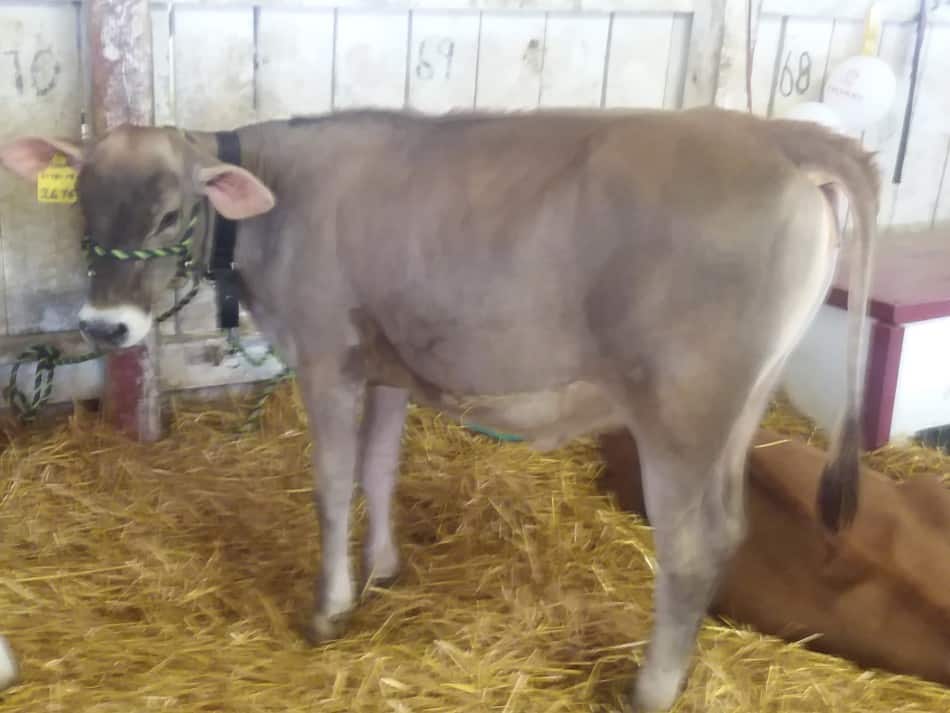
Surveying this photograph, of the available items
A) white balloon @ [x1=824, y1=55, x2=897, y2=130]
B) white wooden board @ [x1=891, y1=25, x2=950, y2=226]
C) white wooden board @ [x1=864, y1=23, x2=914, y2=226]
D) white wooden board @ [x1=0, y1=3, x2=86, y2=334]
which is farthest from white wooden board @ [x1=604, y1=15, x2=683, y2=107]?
white wooden board @ [x1=0, y1=3, x2=86, y2=334]

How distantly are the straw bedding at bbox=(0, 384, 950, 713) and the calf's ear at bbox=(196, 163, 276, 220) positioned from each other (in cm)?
75

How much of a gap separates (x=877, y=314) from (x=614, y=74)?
3.30 feet

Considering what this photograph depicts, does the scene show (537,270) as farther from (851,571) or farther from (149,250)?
(851,571)

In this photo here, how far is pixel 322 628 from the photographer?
1808 mm

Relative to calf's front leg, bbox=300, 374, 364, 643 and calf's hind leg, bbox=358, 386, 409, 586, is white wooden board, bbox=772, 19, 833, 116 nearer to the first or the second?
calf's hind leg, bbox=358, 386, 409, 586

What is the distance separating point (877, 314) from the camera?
2.38 metres

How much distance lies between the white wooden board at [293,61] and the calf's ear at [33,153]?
2.61 ft

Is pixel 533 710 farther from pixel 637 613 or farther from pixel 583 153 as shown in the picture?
pixel 583 153

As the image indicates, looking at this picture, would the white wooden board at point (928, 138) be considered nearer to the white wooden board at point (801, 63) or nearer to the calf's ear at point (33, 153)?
the white wooden board at point (801, 63)

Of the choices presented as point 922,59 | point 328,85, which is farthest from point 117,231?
point 922,59

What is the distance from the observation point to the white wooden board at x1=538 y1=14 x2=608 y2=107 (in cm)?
272

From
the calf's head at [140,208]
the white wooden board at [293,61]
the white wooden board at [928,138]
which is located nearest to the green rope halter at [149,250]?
the calf's head at [140,208]

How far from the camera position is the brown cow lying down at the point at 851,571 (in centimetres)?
177

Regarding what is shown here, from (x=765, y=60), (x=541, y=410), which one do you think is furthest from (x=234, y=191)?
Answer: (x=765, y=60)
